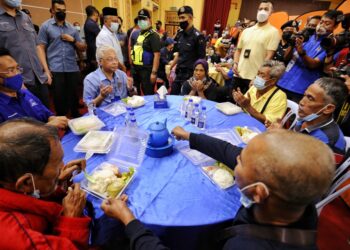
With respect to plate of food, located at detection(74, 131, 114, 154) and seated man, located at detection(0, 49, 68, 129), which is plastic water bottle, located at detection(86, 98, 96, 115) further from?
plate of food, located at detection(74, 131, 114, 154)

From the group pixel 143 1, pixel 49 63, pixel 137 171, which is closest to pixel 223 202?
pixel 137 171

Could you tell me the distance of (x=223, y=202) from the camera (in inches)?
44.1

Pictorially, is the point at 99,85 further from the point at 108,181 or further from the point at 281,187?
the point at 281,187

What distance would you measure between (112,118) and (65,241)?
131 centimetres

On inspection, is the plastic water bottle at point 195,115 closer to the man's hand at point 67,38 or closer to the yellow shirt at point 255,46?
the yellow shirt at point 255,46

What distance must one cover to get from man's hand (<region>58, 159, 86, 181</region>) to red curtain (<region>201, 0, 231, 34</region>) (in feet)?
36.4

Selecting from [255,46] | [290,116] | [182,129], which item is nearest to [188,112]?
[182,129]

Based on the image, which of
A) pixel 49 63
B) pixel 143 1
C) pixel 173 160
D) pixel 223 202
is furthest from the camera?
pixel 143 1

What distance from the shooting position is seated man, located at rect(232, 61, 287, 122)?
2.25 metres

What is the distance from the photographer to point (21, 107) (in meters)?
1.79

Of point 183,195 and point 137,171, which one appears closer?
point 183,195

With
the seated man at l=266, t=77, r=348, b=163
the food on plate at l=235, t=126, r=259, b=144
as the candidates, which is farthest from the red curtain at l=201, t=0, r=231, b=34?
the food on plate at l=235, t=126, r=259, b=144

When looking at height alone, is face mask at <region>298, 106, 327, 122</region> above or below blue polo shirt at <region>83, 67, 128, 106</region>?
above

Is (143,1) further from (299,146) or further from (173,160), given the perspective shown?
(299,146)
